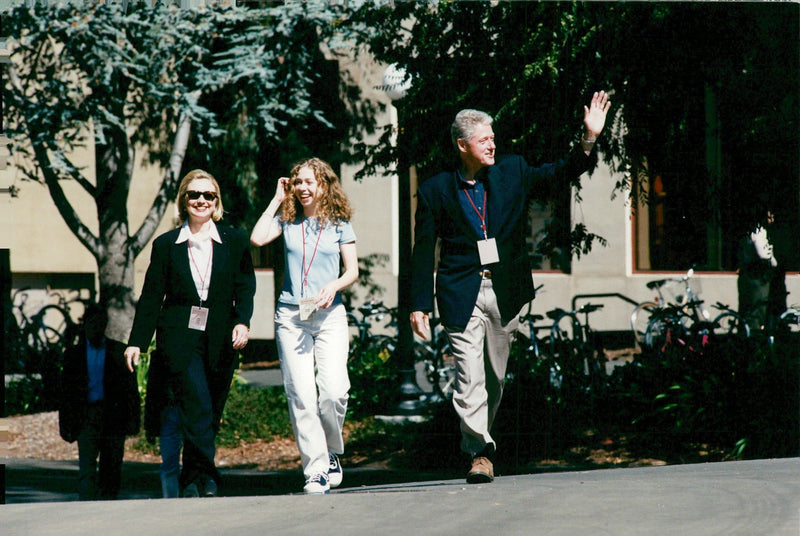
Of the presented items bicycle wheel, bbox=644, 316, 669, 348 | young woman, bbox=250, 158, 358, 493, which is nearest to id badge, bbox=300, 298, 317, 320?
young woman, bbox=250, 158, 358, 493

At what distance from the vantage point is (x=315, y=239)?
598cm

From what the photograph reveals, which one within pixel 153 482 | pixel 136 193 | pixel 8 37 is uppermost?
pixel 8 37

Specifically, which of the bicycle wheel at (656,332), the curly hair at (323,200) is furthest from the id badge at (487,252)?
the bicycle wheel at (656,332)

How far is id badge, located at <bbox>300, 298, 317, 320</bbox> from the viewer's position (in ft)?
19.1

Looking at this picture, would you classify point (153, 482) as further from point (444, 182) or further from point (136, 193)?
point (136, 193)

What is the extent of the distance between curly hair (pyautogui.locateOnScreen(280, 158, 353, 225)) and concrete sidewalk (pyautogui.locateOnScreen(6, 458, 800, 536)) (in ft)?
5.22

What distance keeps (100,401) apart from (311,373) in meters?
1.45

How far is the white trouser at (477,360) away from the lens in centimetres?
567

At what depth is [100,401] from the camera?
6.50 metres

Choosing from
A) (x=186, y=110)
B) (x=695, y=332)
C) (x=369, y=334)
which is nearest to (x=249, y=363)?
(x=369, y=334)

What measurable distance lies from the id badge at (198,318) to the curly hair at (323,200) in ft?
2.30

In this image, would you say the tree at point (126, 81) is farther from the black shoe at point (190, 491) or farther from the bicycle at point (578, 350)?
the black shoe at point (190, 491)

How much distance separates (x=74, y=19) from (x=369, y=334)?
429 cm

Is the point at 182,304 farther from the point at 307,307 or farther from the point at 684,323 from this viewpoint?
the point at 684,323
